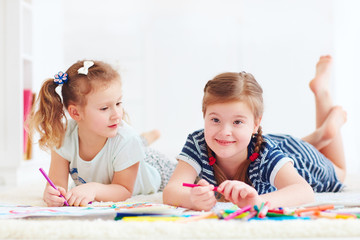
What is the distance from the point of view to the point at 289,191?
999 mm

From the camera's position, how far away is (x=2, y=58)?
2094 mm

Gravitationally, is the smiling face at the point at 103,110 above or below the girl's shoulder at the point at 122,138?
above

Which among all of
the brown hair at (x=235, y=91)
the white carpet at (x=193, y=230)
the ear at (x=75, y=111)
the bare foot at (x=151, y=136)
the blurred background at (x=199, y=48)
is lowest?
the white carpet at (x=193, y=230)

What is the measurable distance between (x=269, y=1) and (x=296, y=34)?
310 millimetres

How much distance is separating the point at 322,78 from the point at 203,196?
1.06m

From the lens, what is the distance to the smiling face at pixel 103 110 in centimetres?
128

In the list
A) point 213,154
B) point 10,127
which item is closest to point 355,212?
point 213,154

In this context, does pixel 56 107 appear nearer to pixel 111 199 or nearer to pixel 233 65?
pixel 111 199

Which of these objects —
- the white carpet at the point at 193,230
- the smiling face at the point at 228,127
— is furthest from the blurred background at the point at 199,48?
Result: the white carpet at the point at 193,230

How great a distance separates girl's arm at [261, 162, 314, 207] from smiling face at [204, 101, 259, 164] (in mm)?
119

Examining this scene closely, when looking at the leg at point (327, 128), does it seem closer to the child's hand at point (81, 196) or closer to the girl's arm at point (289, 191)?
the girl's arm at point (289, 191)

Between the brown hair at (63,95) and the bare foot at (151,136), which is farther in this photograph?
the bare foot at (151,136)

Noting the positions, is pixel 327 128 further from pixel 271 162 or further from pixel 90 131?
pixel 90 131

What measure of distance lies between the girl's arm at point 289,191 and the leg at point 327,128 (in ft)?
1.94
